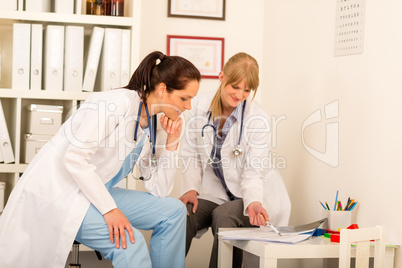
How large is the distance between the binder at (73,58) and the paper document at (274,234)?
1131mm

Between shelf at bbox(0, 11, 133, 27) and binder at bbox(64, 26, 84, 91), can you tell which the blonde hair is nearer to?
shelf at bbox(0, 11, 133, 27)

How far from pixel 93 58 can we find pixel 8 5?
1.49ft

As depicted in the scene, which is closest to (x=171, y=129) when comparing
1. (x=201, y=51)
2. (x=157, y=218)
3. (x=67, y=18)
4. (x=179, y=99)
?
(x=179, y=99)

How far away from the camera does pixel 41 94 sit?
2498mm

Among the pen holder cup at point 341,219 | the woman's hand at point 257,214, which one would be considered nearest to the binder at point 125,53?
the woman's hand at point 257,214

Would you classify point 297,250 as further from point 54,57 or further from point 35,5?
Result: point 35,5

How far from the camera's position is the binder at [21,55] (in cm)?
248

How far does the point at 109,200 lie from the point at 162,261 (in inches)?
12.4

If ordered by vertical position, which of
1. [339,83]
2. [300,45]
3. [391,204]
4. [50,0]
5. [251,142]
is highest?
[50,0]

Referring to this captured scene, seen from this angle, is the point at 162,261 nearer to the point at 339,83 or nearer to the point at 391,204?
the point at 391,204

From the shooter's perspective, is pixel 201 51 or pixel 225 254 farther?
pixel 201 51

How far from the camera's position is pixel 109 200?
1640 millimetres

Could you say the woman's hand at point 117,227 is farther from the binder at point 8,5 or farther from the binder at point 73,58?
the binder at point 8,5

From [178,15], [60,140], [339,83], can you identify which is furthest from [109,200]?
[178,15]
